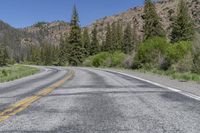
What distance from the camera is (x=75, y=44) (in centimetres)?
7669

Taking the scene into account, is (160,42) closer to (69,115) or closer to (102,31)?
(69,115)

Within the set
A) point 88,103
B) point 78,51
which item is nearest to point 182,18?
point 78,51

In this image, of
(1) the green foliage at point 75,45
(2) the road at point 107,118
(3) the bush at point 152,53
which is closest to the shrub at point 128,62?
(3) the bush at point 152,53

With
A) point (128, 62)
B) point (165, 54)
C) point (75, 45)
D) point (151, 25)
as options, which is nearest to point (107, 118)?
point (165, 54)

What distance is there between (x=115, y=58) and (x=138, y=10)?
123m

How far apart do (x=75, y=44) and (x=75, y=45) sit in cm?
30

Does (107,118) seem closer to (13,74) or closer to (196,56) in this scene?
(196,56)

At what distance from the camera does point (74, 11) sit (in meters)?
79.6

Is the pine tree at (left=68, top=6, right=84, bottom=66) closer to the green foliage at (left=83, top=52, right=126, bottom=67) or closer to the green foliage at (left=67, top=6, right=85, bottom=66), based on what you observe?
the green foliage at (left=67, top=6, right=85, bottom=66)

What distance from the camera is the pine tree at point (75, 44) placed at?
7588 cm

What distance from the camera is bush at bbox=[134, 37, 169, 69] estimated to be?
39388 millimetres

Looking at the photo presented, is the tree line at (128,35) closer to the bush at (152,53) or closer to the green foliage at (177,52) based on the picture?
the bush at (152,53)

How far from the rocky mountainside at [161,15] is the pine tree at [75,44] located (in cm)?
3125

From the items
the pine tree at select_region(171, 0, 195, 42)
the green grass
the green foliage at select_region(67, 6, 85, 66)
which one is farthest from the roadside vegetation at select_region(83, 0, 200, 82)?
the green grass
